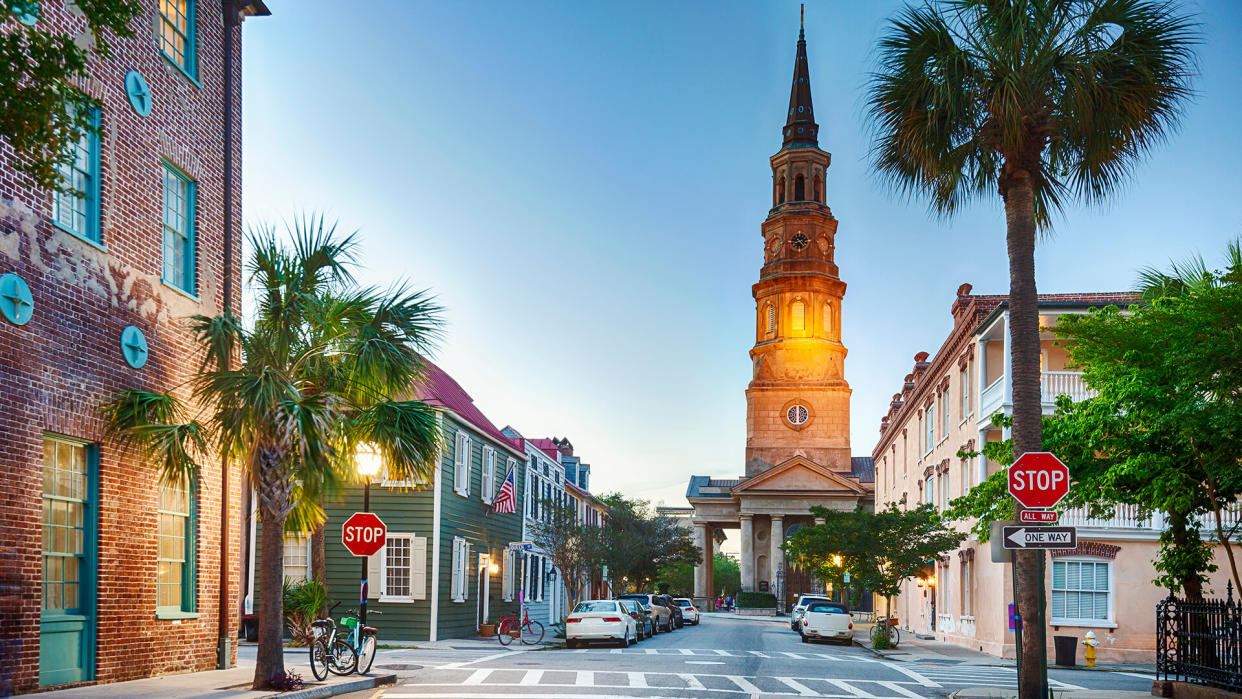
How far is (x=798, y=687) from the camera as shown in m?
18.0

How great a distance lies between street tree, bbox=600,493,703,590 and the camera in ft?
176

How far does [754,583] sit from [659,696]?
74052 millimetres

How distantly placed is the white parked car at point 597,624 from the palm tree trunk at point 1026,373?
630 inches

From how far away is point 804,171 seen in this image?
9325cm

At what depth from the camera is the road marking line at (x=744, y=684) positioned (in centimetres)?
1716

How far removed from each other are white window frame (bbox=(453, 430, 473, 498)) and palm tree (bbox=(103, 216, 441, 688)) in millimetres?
→ 16583

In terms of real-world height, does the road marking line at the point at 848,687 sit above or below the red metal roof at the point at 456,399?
below

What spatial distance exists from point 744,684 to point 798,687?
89 centimetres

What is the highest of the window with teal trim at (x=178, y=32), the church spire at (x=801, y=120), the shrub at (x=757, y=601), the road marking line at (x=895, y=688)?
the church spire at (x=801, y=120)

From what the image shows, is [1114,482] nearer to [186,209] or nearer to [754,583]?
[186,209]

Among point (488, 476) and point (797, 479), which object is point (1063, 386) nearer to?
point (488, 476)

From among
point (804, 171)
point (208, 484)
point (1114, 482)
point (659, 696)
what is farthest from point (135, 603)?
point (804, 171)

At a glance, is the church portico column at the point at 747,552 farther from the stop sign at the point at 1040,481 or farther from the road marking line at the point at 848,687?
the stop sign at the point at 1040,481

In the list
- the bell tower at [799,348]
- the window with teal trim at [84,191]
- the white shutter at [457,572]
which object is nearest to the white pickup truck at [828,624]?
the white shutter at [457,572]
